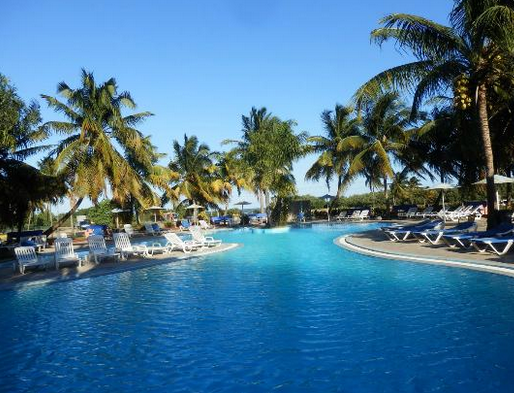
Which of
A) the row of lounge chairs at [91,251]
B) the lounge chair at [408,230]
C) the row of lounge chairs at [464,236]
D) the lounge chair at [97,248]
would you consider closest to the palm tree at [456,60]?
the row of lounge chairs at [464,236]

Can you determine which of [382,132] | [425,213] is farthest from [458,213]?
→ [382,132]

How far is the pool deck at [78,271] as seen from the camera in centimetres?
1043

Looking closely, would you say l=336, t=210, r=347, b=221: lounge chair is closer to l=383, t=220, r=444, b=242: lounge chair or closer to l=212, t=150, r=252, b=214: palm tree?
l=212, t=150, r=252, b=214: palm tree

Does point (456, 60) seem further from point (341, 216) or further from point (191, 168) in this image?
point (191, 168)

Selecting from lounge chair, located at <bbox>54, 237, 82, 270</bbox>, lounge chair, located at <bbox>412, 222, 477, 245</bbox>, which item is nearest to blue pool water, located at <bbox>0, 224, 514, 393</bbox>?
lounge chair, located at <bbox>54, 237, 82, 270</bbox>

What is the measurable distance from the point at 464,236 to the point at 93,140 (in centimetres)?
1862

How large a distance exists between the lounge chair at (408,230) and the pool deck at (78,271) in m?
6.84

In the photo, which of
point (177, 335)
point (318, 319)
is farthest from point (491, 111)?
point (177, 335)

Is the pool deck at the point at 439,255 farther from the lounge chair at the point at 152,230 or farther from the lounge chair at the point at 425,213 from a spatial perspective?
the lounge chair at the point at 152,230

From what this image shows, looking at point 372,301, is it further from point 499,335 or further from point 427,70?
point 427,70

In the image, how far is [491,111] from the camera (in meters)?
18.2

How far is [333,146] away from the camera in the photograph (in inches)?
1254

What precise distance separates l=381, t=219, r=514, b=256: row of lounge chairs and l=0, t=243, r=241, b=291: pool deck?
7294mm

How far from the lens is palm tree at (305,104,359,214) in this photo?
30.8m
